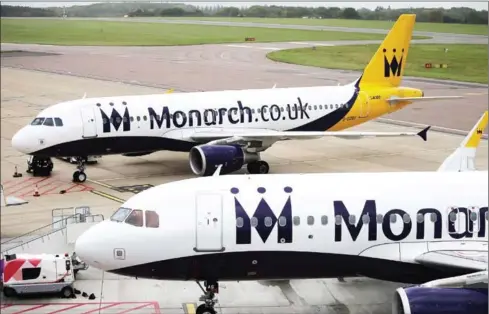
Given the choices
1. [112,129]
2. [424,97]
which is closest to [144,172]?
[112,129]

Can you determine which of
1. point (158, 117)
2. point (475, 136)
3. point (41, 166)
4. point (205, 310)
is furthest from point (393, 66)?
point (205, 310)

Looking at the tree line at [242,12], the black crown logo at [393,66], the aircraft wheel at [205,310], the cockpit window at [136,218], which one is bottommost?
the aircraft wheel at [205,310]

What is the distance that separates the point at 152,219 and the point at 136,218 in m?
0.33

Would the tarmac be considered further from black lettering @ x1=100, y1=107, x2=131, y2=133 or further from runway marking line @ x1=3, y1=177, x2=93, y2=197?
black lettering @ x1=100, y1=107, x2=131, y2=133

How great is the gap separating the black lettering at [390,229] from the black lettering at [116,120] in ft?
51.2

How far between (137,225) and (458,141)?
84.8ft

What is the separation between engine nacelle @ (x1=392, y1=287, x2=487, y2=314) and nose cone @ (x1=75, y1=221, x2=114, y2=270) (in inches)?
216

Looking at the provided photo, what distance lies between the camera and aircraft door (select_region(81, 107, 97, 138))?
28938mm

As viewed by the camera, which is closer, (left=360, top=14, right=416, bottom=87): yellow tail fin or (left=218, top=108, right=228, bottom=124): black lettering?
(left=218, top=108, right=228, bottom=124): black lettering

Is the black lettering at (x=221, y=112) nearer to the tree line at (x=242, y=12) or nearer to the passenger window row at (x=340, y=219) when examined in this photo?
the tree line at (x=242, y=12)

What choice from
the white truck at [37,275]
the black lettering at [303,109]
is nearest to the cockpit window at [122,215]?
the white truck at [37,275]

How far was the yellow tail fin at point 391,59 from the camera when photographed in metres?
34.6

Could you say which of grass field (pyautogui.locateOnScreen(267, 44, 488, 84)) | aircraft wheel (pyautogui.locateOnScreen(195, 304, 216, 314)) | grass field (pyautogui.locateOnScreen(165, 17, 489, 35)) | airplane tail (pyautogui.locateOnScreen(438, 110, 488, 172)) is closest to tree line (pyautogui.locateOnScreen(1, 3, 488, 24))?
grass field (pyautogui.locateOnScreen(165, 17, 489, 35))

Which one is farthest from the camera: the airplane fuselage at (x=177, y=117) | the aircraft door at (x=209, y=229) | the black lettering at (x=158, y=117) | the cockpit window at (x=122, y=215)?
the black lettering at (x=158, y=117)
